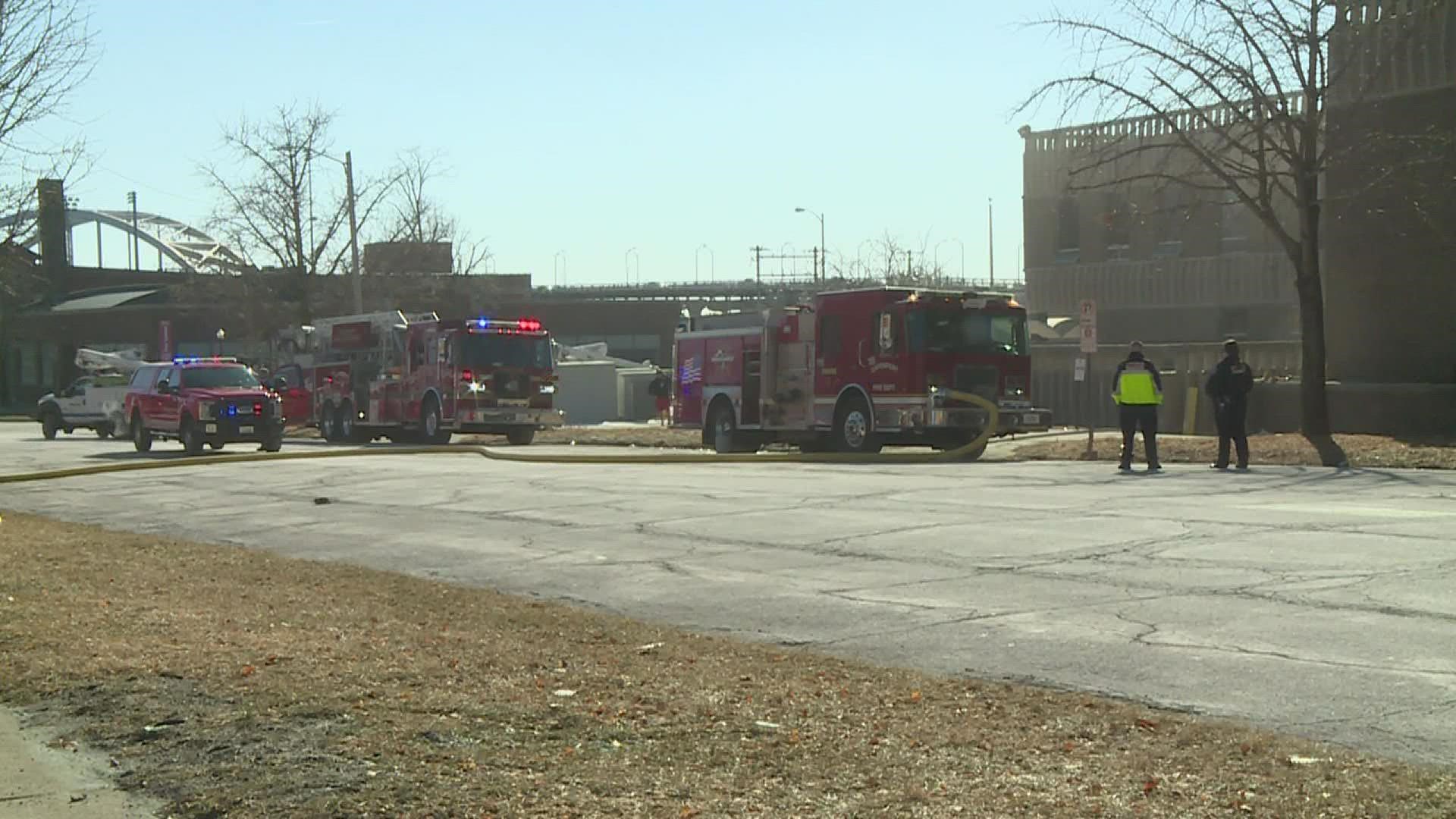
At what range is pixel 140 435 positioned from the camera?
35.3m

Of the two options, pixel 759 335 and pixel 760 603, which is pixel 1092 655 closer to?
pixel 760 603

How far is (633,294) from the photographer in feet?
399

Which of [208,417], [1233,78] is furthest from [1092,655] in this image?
[208,417]

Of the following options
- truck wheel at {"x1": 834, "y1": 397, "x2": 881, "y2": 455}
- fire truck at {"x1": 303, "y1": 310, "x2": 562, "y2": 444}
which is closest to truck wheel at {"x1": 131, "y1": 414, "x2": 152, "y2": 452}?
fire truck at {"x1": 303, "y1": 310, "x2": 562, "y2": 444}

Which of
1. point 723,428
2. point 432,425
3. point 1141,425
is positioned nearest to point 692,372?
point 723,428

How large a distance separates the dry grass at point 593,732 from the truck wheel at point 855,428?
17.1 meters

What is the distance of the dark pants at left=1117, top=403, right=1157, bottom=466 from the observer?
22.4 meters

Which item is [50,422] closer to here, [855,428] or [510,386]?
[510,386]

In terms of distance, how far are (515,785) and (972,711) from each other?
225 centimetres

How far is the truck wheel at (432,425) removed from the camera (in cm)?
3753

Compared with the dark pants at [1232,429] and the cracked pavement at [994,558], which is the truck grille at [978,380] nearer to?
the cracked pavement at [994,558]

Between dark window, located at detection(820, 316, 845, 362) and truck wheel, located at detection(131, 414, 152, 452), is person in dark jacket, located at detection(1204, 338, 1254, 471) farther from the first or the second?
truck wheel, located at detection(131, 414, 152, 452)

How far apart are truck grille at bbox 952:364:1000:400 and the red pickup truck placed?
14.3m

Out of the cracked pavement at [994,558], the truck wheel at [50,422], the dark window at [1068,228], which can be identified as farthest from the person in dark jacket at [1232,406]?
the truck wheel at [50,422]
